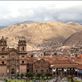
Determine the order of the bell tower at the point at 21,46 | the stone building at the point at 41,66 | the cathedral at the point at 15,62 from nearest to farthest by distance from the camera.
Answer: the cathedral at the point at 15,62 < the stone building at the point at 41,66 < the bell tower at the point at 21,46

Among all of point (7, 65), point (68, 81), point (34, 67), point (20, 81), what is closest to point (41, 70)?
point (34, 67)

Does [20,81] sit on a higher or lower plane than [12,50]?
lower

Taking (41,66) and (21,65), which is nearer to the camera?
(41,66)

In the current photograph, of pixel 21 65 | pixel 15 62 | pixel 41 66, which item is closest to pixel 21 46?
pixel 15 62

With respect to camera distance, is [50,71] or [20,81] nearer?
[20,81]

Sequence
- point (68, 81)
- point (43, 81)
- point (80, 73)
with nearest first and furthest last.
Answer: point (68, 81)
point (43, 81)
point (80, 73)

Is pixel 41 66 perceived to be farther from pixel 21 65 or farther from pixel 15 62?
pixel 15 62

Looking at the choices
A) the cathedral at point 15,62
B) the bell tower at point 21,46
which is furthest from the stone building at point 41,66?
the bell tower at point 21,46

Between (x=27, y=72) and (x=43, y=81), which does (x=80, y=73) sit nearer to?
(x=27, y=72)

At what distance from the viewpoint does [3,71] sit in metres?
104

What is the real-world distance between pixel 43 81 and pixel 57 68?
1041 inches

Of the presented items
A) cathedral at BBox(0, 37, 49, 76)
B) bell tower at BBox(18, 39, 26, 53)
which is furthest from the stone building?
bell tower at BBox(18, 39, 26, 53)

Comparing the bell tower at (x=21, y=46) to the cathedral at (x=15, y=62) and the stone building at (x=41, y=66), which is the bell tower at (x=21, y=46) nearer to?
the cathedral at (x=15, y=62)

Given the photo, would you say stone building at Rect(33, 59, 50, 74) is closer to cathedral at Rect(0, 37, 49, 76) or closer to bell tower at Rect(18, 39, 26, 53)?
cathedral at Rect(0, 37, 49, 76)
